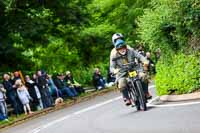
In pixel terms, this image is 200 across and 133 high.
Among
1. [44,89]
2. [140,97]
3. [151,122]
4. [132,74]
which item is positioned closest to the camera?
[151,122]

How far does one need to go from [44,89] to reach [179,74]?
10.1 m

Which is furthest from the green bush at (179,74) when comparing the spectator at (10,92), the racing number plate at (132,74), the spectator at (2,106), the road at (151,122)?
the spectator at (10,92)

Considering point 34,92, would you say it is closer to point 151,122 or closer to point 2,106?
point 2,106

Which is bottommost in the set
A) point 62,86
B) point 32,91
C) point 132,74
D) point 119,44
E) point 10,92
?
point 62,86

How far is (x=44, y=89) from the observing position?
26328 millimetres

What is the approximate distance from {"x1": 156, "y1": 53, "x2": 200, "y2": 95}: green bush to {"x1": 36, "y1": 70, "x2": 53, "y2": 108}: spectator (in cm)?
846

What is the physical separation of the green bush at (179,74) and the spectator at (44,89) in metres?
8.46

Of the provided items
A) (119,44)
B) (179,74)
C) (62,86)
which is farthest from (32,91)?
(119,44)

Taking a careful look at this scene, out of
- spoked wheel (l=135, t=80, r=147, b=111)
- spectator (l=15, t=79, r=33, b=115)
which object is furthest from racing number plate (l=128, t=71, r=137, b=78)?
spectator (l=15, t=79, r=33, b=115)

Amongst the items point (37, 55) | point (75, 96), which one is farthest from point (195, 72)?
point (37, 55)

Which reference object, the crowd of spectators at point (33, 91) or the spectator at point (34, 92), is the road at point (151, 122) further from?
the spectator at point (34, 92)

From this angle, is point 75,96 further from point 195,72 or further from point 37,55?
point 195,72

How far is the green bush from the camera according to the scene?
1653 cm

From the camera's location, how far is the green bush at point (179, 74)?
651 inches
